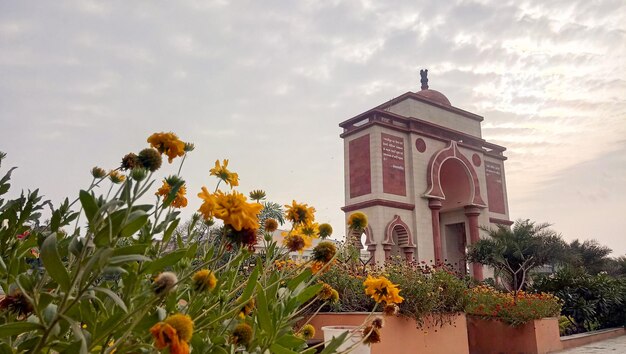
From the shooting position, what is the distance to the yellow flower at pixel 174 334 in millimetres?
820

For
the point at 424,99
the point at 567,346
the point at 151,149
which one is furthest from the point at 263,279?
the point at 424,99

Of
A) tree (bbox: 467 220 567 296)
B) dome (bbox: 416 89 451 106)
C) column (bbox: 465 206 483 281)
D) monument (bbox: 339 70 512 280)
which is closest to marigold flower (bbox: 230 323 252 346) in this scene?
monument (bbox: 339 70 512 280)

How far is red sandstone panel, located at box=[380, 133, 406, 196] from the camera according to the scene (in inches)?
587

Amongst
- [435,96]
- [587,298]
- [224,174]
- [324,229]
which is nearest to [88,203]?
[224,174]

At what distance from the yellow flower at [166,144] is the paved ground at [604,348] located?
26.1 feet

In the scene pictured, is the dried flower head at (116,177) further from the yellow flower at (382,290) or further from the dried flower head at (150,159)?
the yellow flower at (382,290)

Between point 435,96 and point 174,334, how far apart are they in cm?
1948

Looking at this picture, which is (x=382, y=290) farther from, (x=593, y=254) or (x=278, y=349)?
(x=593, y=254)

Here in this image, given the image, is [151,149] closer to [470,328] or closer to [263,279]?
[263,279]

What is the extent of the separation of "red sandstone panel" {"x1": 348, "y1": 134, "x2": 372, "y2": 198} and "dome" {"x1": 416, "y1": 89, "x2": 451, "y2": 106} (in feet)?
16.0

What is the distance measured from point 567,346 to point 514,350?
5.10 ft

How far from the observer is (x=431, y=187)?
1583 centimetres

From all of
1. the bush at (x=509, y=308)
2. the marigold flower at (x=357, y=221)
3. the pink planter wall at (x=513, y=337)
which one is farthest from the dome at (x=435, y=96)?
the marigold flower at (x=357, y=221)

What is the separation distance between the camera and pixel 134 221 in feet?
3.05
